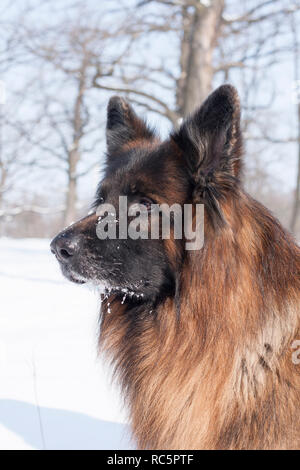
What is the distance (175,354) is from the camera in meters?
2.77

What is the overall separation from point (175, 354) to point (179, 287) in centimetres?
43

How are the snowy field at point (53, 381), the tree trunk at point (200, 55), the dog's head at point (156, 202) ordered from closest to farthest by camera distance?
the dog's head at point (156, 202)
the snowy field at point (53, 381)
the tree trunk at point (200, 55)

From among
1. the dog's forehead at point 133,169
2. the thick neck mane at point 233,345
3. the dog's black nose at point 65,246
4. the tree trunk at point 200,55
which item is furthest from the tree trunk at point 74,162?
the thick neck mane at point 233,345

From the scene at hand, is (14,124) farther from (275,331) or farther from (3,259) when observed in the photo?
(275,331)

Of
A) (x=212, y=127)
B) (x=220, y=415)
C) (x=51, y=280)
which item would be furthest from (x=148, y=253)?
(x=51, y=280)

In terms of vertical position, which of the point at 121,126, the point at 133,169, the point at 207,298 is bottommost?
the point at 207,298

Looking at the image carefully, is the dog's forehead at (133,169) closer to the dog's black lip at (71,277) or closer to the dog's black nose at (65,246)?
the dog's black nose at (65,246)

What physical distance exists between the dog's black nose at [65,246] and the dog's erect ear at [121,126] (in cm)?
107

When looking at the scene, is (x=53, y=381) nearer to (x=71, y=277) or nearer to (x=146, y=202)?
(x=71, y=277)

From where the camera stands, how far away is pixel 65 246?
2760 millimetres

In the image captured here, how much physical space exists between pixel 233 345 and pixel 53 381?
275 cm

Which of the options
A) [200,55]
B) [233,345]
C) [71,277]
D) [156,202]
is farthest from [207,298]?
[200,55]

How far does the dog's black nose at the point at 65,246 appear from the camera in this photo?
276 centimetres

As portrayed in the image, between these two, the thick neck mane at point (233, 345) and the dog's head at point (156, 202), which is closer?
the thick neck mane at point (233, 345)
